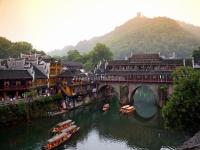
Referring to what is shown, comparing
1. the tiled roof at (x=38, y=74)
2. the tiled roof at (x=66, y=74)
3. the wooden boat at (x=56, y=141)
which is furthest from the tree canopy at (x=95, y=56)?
the wooden boat at (x=56, y=141)

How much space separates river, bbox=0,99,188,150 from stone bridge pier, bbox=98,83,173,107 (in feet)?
38.1

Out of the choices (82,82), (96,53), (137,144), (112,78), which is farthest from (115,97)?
(137,144)

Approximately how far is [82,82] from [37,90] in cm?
1890

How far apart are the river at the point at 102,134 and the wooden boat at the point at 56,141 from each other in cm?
86

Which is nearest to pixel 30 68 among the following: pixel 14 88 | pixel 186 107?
pixel 14 88

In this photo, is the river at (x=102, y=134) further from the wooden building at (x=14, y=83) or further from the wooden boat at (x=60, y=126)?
the wooden building at (x=14, y=83)

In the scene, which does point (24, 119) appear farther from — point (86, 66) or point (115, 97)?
point (86, 66)

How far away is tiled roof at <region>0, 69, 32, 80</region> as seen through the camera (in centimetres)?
6031

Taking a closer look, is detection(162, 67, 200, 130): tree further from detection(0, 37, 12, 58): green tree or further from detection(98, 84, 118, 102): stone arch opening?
detection(0, 37, 12, 58): green tree

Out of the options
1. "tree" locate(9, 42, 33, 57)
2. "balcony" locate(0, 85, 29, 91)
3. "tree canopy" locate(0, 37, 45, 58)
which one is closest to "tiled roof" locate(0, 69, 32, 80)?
"balcony" locate(0, 85, 29, 91)

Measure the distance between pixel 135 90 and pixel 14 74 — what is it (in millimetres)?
36345

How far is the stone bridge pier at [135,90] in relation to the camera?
78.1 meters

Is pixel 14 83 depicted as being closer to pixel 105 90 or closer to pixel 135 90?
pixel 135 90

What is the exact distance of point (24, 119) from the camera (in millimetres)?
57250
